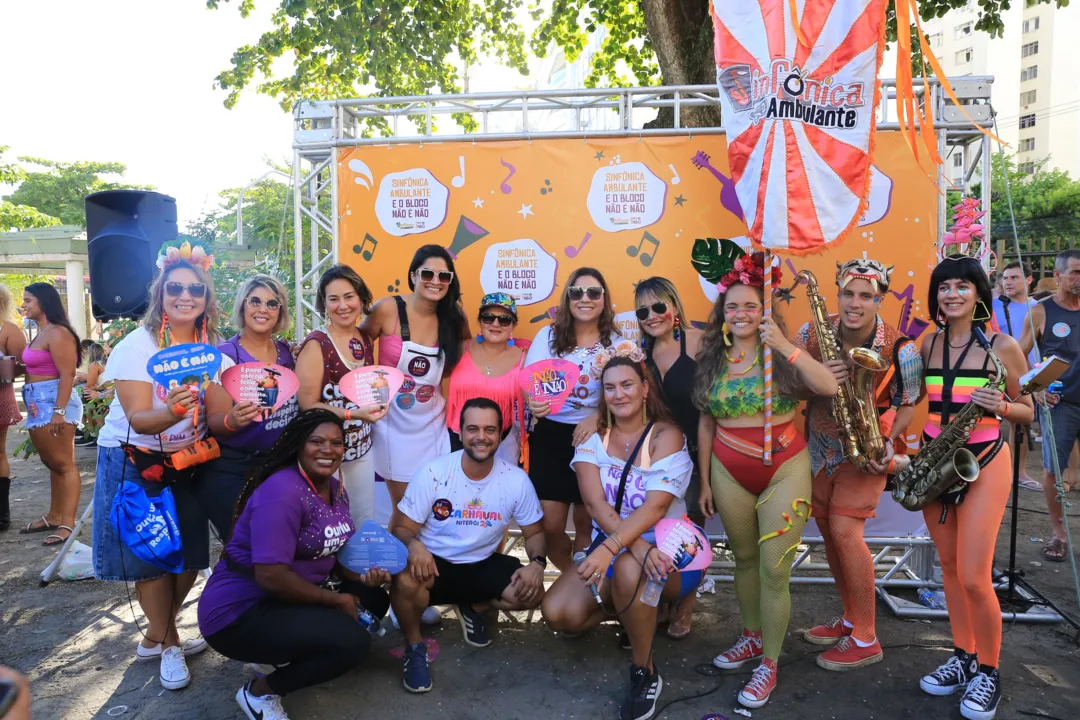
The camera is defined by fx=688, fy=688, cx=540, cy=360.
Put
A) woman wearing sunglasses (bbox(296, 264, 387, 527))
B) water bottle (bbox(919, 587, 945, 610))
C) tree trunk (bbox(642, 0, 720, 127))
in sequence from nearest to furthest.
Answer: woman wearing sunglasses (bbox(296, 264, 387, 527)) → water bottle (bbox(919, 587, 945, 610)) → tree trunk (bbox(642, 0, 720, 127))

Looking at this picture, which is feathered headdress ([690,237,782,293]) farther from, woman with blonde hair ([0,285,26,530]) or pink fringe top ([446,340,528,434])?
woman with blonde hair ([0,285,26,530])

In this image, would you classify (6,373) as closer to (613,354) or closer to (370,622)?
(370,622)

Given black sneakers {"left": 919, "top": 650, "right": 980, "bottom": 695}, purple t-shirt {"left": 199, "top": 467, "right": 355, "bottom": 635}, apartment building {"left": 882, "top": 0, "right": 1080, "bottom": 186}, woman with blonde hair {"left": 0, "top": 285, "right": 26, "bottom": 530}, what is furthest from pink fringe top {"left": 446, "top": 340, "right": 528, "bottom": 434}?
apartment building {"left": 882, "top": 0, "right": 1080, "bottom": 186}

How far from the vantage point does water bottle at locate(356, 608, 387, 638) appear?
336cm

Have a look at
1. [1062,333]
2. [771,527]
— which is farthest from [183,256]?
[1062,333]

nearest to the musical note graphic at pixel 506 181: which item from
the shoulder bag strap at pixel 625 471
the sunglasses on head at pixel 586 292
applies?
the sunglasses on head at pixel 586 292

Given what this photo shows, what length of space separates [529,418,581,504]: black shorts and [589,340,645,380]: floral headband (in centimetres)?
34

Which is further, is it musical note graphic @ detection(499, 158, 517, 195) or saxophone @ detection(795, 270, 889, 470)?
musical note graphic @ detection(499, 158, 517, 195)

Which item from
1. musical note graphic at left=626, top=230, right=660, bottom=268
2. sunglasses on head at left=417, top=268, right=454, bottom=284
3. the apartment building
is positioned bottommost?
sunglasses on head at left=417, top=268, right=454, bottom=284

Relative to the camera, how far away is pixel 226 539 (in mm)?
3307

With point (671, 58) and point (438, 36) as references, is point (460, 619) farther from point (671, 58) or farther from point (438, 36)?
point (438, 36)

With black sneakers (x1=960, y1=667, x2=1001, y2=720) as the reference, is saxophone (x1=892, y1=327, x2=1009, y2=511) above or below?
above

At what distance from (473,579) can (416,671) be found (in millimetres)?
518

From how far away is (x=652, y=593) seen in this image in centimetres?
314
